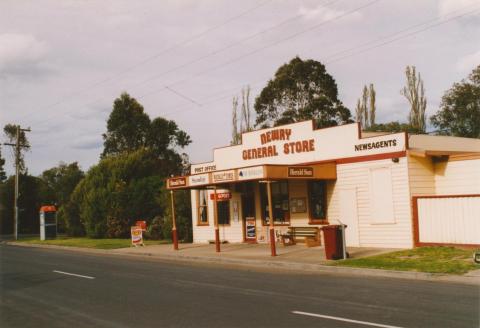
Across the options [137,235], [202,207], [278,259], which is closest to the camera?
[278,259]

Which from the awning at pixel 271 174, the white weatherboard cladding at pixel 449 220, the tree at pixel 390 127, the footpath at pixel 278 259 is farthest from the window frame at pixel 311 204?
the tree at pixel 390 127

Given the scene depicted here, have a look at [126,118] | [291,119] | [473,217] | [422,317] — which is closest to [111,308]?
[422,317]

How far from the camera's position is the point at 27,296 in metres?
12.3

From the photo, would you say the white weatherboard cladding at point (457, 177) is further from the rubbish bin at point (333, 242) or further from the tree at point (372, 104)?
the tree at point (372, 104)

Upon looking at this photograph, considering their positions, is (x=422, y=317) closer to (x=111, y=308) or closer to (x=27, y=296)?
(x=111, y=308)

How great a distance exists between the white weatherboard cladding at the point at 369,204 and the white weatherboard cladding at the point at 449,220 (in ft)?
1.85

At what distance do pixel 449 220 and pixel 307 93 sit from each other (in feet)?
96.2

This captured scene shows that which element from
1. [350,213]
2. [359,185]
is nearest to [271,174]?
[359,185]

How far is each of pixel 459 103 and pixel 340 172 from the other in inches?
1186

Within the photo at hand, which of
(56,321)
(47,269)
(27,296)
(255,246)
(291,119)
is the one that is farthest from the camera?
(291,119)

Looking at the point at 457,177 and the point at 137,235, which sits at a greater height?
the point at 457,177

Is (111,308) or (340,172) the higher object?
(340,172)

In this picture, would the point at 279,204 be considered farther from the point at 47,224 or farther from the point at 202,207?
the point at 47,224

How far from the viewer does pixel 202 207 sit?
28172 millimetres
